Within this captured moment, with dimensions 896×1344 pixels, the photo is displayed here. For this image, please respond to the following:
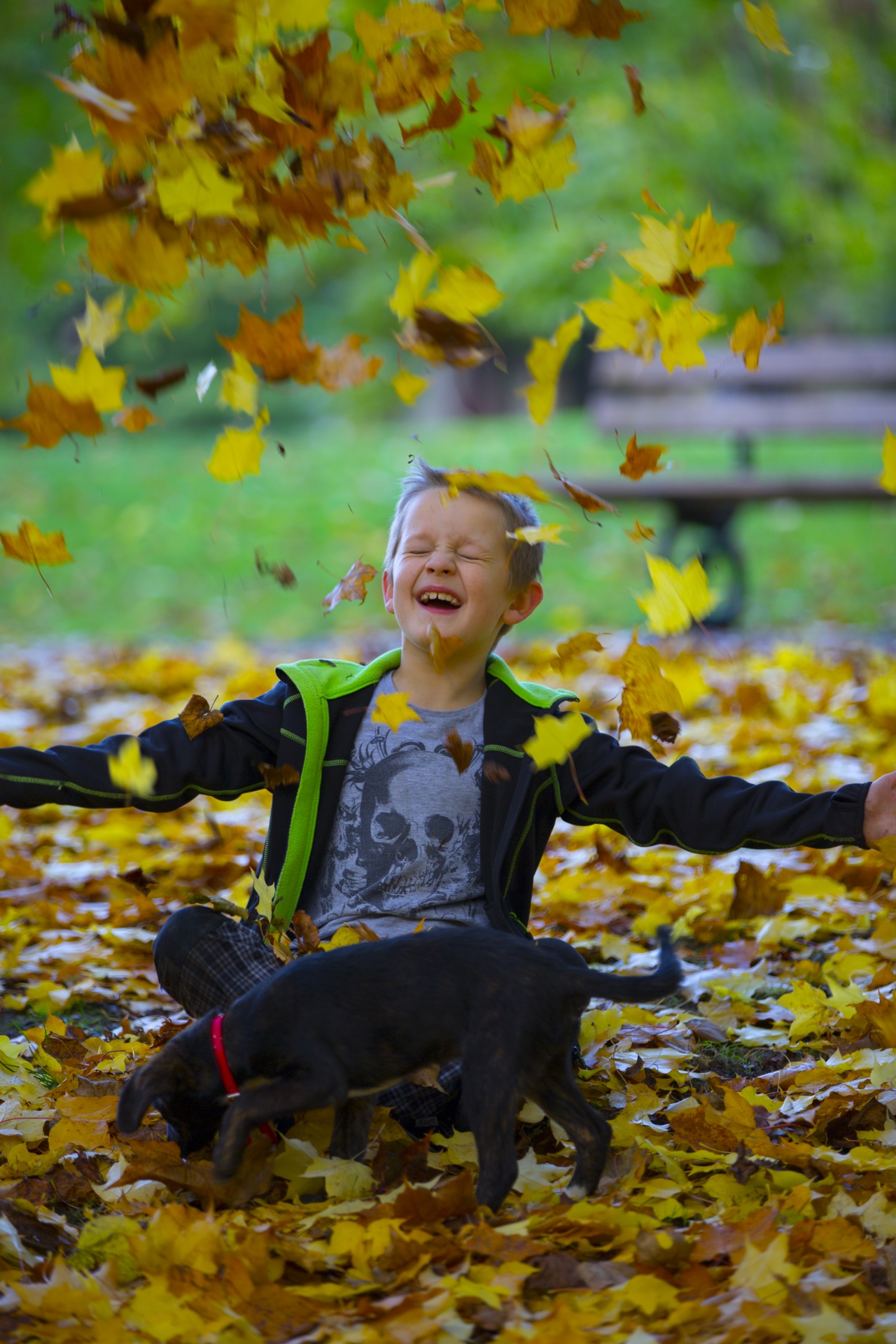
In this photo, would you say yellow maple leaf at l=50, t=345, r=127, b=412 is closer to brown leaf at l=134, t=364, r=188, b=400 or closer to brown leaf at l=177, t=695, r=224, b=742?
brown leaf at l=134, t=364, r=188, b=400

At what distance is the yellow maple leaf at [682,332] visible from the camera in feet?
7.68

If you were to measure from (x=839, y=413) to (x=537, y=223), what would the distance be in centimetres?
780

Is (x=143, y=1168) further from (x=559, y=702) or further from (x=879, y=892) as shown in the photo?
(x=879, y=892)

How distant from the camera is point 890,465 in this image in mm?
2299

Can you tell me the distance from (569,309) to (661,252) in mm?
15018

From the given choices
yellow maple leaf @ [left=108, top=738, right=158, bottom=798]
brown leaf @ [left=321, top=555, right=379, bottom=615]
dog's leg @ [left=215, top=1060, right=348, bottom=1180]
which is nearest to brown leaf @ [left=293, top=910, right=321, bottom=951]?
yellow maple leaf @ [left=108, top=738, right=158, bottom=798]

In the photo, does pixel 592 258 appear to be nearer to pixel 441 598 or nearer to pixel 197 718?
pixel 441 598

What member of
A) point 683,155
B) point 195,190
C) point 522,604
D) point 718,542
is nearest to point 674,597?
point 522,604

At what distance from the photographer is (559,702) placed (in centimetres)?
271

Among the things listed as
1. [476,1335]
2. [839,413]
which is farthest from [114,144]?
[839,413]

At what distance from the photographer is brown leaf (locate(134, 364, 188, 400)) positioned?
2.35 m

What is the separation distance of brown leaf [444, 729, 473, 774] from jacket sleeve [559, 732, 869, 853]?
19cm

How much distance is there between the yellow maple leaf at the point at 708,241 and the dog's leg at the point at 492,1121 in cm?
144

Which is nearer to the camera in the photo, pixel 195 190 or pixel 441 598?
pixel 195 190
